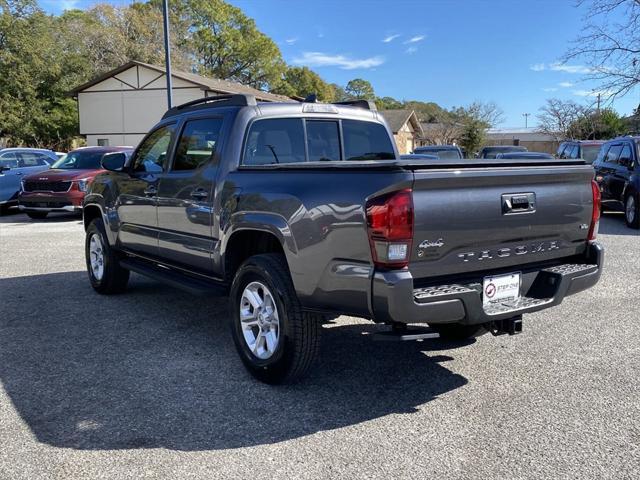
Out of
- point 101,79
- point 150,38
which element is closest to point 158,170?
point 101,79

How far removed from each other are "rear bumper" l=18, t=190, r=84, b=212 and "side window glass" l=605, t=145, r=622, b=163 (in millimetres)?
12151

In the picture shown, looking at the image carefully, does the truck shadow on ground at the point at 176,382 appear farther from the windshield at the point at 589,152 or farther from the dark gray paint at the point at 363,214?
the windshield at the point at 589,152

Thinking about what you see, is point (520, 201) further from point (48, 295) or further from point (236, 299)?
point (48, 295)

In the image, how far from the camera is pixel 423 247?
3.34m

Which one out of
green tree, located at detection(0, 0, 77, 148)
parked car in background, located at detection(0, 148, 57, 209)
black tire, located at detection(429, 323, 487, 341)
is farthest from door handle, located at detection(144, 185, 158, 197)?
green tree, located at detection(0, 0, 77, 148)

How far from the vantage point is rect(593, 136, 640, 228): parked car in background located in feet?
39.1

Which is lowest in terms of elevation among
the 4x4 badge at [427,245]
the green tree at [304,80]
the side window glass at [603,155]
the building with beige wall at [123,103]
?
the 4x4 badge at [427,245]

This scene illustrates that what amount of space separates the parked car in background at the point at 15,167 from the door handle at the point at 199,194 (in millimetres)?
12509

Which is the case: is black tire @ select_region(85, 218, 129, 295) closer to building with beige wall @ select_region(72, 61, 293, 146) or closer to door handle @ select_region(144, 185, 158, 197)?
door handle @ select_region(144, 185, 158, 197)

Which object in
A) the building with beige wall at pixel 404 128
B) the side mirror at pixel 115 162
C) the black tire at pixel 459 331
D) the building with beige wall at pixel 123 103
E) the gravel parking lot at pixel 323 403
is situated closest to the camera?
the gravel parking lot at pixel 323 403

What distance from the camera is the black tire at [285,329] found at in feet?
12.7

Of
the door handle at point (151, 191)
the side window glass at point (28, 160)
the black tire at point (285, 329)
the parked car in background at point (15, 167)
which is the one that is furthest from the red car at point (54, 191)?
the black tire at point (285, 329)

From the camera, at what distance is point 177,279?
5.20 meters

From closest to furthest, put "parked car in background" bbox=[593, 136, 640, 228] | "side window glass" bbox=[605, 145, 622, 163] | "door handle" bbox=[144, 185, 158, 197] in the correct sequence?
1. "door handle" bbox=[144, 185, 158, 197]
2. "parked car in background" bbox=[593, 136, 640, 228]
3. "side window glass" bbox=[605, 145, 622, 163]
